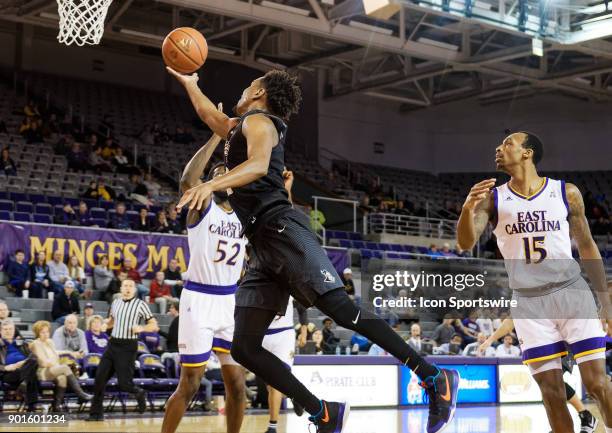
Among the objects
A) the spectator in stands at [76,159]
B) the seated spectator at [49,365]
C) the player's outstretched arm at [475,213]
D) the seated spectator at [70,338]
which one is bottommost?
the seated spectator at [49,365]

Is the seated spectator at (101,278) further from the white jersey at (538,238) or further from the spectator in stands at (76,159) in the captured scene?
the white jersey at (538,238)

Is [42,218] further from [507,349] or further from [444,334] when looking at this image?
[507,349]

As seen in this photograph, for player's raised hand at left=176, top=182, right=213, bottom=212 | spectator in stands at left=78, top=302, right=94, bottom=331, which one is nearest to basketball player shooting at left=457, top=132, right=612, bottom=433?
player's raised hand at left=176, top=182, right=213, bottom=212

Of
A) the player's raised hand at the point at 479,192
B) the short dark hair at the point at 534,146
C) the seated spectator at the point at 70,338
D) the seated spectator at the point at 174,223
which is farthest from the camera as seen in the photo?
the seated spectator at the point at 174,223

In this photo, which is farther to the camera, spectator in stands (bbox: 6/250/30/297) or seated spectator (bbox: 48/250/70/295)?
seated spectator (bbox: 48/250/70/295)

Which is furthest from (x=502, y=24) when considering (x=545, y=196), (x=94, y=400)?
(x=545, y=196)

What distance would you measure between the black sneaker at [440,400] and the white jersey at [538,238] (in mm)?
1124

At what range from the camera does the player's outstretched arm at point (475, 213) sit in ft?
17.7

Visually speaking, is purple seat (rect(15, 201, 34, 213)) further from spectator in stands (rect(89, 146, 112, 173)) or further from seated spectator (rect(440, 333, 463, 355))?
seated spectator (rect(440, 333, 463, 355))

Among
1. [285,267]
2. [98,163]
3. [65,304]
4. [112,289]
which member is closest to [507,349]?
[112,289]

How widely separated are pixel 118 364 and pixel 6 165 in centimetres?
1070

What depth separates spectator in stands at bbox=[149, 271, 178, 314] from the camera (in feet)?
53.4

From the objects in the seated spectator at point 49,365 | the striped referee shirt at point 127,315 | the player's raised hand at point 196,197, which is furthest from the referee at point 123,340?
the player's raised hand at point 196,197

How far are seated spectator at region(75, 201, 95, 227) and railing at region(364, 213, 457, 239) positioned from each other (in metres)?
10.1
